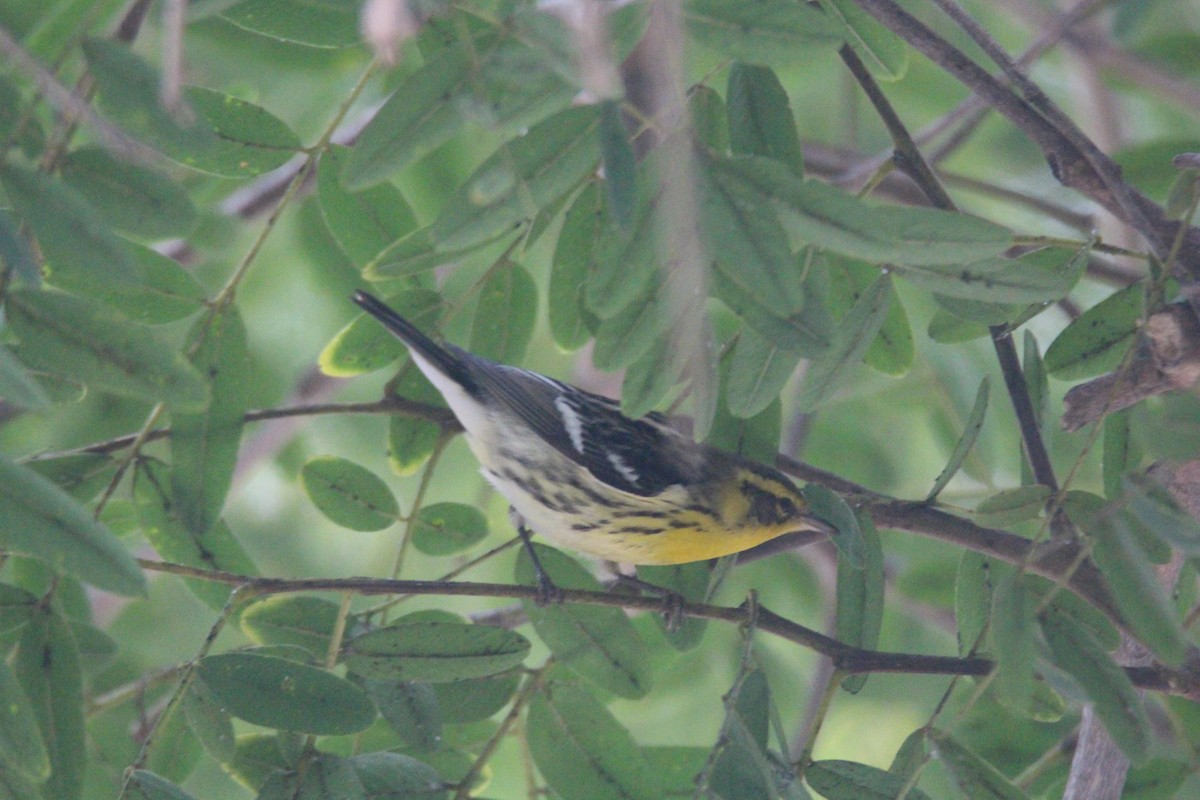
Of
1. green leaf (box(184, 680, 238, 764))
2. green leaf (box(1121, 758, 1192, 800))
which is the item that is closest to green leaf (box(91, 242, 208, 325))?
green leaf (box(184, 680, 238, 764))

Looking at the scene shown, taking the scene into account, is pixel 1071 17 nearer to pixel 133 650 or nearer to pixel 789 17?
pixel 789 17

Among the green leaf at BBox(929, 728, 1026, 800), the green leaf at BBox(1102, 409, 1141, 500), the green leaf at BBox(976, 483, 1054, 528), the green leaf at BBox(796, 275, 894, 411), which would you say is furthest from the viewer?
the green leaf at BBox(1102, 409, 1141, 500)

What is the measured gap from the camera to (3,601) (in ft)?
7.34

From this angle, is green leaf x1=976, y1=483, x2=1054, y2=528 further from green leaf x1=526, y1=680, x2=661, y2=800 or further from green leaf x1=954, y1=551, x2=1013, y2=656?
green leaf x1=526, y1=680, x2=661, y2=800

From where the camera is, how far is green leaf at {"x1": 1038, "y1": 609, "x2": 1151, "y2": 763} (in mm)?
1743

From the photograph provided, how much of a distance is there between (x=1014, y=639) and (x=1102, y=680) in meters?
0.13

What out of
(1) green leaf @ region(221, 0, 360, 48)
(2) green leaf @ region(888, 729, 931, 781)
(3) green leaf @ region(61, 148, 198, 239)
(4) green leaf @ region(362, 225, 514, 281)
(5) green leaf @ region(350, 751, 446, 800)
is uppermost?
(1) green leaf @ region(221, 0, 360, 48)

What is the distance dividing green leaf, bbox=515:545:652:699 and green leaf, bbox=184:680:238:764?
699mm

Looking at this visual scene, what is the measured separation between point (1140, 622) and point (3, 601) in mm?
1840

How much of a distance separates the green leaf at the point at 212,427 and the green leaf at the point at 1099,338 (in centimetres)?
158

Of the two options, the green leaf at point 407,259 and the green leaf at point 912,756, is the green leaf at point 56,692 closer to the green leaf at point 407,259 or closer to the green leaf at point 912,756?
the green leaf at point 407,259

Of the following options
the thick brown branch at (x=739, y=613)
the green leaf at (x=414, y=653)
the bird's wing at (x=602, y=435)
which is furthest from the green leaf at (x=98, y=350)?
the bird's wing at (x=602, y=435)

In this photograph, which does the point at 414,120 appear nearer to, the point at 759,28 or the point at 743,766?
the point at 759,28

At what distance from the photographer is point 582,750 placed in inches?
99.8
